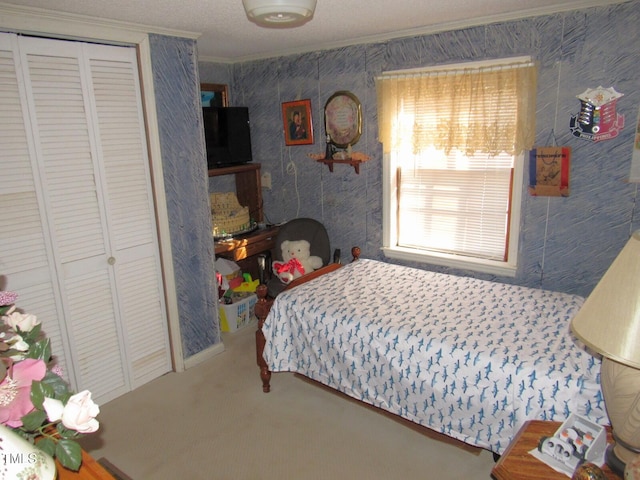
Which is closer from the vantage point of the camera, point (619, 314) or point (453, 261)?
point (619, 314)

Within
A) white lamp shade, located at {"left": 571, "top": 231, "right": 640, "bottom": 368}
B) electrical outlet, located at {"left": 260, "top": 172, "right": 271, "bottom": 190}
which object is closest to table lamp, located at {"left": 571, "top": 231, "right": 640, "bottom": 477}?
white lamp shade, located at {"left": 571, "top": 231, "right": 640, "bottom": 368}

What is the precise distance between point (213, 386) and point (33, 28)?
2.45 m

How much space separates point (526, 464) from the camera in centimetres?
160

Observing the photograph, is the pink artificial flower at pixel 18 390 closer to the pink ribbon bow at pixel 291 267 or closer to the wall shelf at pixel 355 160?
the pink ribbon bow at pixel 291 267

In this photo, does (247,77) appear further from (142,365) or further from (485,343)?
(485,343)

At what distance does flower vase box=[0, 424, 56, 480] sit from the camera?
795mm

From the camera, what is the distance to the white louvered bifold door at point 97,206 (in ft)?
8.46

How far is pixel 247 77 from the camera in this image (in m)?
4.43

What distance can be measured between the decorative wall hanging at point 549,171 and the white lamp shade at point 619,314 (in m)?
1.84

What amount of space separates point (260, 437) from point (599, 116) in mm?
2815

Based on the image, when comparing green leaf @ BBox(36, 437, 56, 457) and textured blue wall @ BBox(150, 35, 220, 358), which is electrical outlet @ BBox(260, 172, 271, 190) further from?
green leaf @ BBox(36, 437, 56, 457)

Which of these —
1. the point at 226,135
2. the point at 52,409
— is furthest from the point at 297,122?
the point at 52,409

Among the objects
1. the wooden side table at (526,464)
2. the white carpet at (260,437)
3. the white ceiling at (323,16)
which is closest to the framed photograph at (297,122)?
the white ceiling at (323,16)

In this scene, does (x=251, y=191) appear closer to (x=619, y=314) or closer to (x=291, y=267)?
(x=291, y=267)
